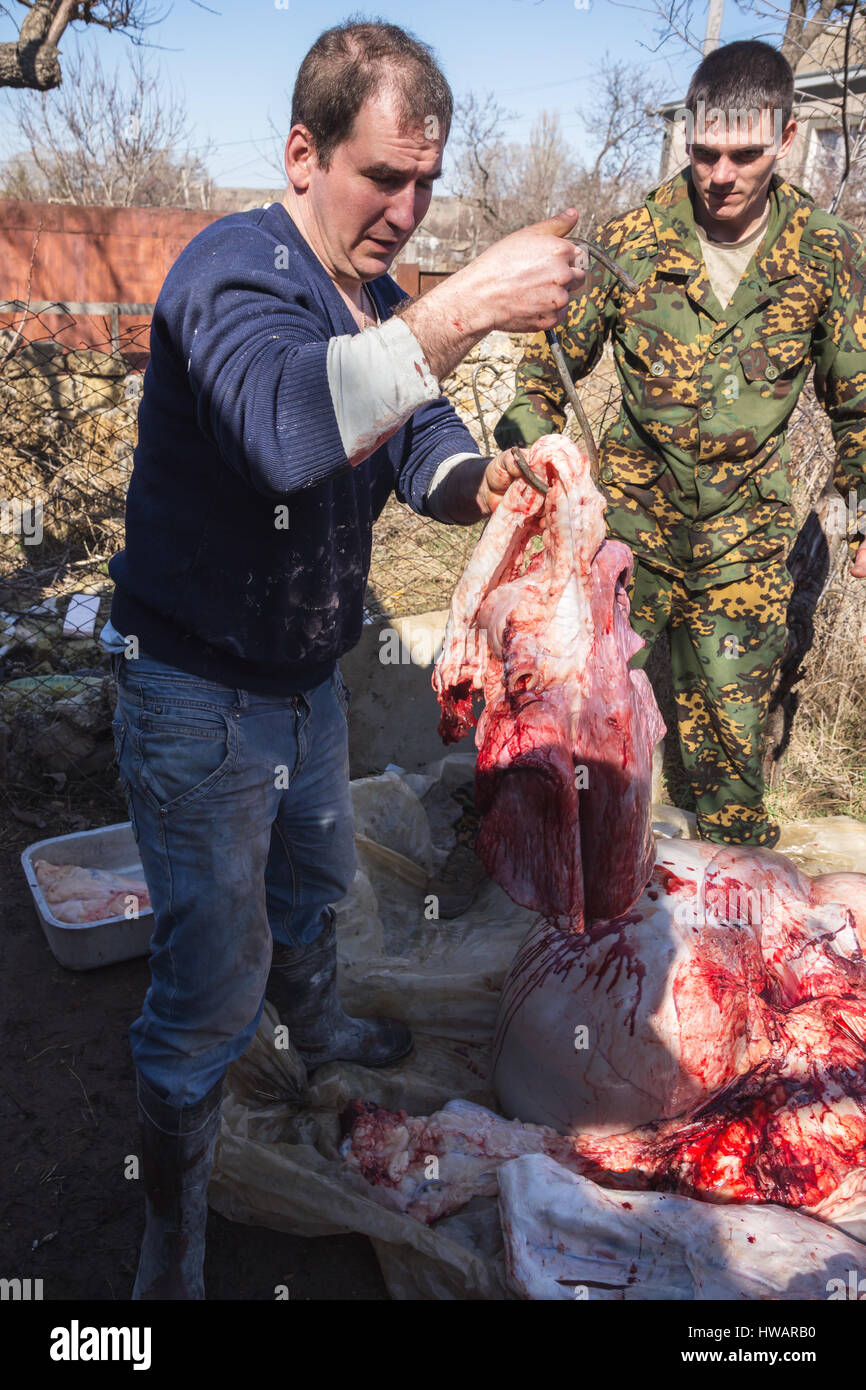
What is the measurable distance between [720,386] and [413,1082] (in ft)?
8.83

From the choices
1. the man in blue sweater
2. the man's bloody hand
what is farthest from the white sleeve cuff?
the man's bloody hand

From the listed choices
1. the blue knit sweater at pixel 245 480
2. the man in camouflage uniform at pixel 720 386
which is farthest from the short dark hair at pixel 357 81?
the man in camouflage uniform at pixel 720 386

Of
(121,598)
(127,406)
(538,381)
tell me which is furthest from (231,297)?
(127,406)

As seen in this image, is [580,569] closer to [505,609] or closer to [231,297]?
[505,609]

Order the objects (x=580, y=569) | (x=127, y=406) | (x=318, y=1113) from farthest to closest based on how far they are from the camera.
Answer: (x=127, y=406)
(x=318, y=1113)
(x=580, y=569)

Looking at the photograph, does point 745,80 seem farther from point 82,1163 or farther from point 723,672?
point 82,1163

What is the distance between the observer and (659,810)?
4164mm

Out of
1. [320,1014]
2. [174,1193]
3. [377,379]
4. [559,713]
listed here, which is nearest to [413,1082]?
[320,1014]

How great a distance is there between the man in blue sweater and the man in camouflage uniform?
1479mm

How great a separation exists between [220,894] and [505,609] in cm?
88

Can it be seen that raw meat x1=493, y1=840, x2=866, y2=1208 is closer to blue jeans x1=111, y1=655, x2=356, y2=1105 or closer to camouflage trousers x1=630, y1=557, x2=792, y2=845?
blue jeans x1=111, y1=655, x2=356, y2=1105

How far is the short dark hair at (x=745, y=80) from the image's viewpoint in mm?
3240

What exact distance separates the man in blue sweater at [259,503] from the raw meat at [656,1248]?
30.8 inches

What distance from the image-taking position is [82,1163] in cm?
278
